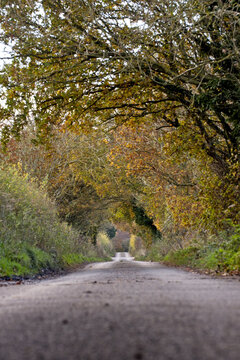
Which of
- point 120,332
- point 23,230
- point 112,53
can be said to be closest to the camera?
point 120,332

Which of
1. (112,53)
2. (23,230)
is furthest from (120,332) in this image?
(23,230)

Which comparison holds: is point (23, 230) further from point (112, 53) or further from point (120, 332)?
A: point (120, 332)

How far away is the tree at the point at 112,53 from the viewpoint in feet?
35.7

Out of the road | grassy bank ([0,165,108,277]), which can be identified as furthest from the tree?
the road

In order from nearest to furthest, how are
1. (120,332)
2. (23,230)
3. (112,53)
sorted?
(120,332) → (112,53) → (23,230)

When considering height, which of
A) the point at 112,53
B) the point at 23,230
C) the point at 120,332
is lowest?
the point at 120,332

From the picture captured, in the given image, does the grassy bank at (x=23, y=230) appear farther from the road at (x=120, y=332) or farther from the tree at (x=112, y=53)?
the road at (x=120, y=332)

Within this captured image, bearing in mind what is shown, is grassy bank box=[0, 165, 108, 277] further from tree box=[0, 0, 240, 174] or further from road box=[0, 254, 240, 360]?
road box=[0, 254, 240, 360]

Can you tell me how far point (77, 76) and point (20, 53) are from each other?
171 cm

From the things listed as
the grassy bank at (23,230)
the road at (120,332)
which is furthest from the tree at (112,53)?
the road at (120,332)

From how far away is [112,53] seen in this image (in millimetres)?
11430

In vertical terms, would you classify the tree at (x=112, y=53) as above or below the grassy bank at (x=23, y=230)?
above

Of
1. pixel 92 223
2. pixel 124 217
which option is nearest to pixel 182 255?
pixel 92 223

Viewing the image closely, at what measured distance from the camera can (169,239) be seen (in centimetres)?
2662
